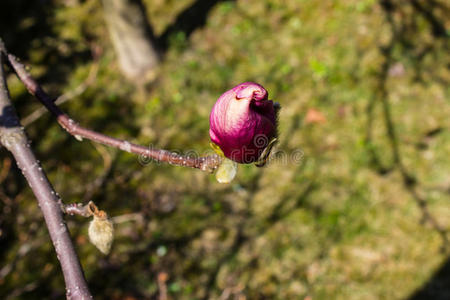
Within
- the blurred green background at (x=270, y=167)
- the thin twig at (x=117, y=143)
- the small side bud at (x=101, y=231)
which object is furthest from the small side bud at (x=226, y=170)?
the blurred green background at (x=270, y=167)

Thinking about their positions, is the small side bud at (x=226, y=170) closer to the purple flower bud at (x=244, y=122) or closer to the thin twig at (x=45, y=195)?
the purple flower bud at (x=244, y=122)

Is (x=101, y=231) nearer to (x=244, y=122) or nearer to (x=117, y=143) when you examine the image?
(x=117, y=143)

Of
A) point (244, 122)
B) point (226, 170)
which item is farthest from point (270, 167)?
point (244, 122)

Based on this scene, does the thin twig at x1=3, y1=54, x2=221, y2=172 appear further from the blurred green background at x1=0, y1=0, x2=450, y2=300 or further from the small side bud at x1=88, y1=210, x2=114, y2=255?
the blurred green background at x1=0, y1=0, x2=450, y2=300

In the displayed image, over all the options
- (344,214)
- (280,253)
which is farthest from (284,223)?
(344,214)

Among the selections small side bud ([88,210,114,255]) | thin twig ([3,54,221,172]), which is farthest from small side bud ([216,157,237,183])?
small side bud ([88,210,114,255])

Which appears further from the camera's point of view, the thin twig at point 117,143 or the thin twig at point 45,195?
the thin twig at point 117,143
